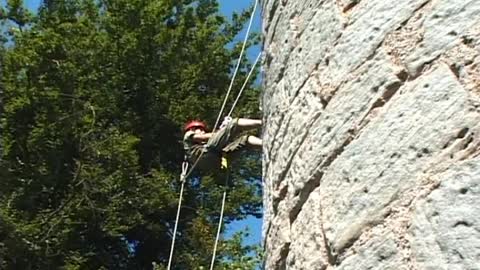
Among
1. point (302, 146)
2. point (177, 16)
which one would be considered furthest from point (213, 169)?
point (177, 16)

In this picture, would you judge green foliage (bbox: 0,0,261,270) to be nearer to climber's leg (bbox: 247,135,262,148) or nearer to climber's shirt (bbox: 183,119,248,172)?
climber's shirt (bbox: 183,119,248,172)

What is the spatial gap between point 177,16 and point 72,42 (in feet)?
7.90

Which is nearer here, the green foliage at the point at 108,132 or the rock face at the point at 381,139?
the rock face at the point at 381,139

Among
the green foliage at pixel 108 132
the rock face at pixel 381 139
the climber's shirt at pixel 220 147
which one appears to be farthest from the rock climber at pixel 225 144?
the green foliage at pixel 108 132

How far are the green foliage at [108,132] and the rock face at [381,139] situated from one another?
1361cm

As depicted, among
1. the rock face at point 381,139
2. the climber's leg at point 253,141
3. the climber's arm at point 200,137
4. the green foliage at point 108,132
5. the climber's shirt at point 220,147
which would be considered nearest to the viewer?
the rock face at point 381,139

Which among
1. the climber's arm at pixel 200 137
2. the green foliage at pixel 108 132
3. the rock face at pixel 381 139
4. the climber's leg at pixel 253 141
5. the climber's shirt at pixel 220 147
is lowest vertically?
the rock face at pixel 381 139

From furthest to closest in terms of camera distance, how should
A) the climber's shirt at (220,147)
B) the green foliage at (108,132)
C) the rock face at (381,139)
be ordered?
the green foliage at (108,132) → the climber's shirt at (220,147) → the rock face at (381,139)

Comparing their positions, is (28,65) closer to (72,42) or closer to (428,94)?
(72,42)

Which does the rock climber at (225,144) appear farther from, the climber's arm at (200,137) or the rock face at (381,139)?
the rock face at (381,139)

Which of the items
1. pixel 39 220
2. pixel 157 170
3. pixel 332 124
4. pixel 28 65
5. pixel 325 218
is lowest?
pixel 325 218

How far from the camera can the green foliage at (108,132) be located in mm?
16719

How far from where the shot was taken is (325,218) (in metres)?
1.64

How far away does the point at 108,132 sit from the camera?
17.6 meters
